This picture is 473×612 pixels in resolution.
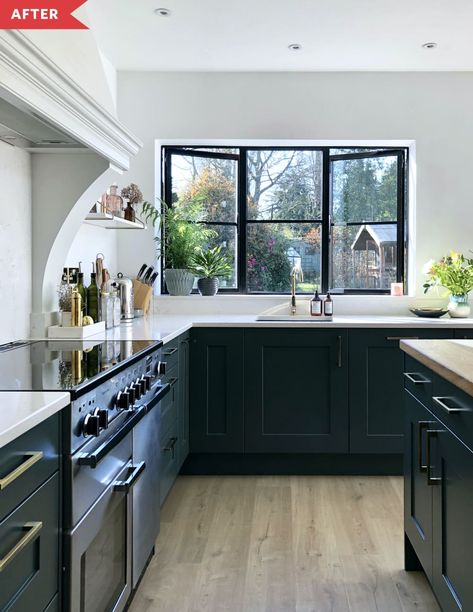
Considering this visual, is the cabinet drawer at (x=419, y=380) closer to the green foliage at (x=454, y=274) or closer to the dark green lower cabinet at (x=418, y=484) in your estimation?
the dark green lower cabinet at (x=418, y=484)

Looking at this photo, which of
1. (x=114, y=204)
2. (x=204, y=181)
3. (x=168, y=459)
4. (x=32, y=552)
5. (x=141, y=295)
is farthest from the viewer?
(x=204, y=181)

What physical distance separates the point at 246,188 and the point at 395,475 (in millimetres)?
2188

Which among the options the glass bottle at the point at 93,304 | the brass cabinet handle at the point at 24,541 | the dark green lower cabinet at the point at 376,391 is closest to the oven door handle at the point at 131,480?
the brass cabinet handle at the point at 24,541

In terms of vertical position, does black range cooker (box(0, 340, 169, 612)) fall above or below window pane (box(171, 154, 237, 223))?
below

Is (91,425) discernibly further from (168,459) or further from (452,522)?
(168,459)

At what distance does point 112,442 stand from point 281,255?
2.77 meters

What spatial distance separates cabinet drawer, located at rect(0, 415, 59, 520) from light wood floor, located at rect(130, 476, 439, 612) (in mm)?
1033

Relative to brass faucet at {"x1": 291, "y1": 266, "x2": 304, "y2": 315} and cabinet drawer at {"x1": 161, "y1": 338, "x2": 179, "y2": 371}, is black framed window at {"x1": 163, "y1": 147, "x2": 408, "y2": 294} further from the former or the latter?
cabinet drawer at {"x1": 161, "y1": 338, "x2": 179, "y2": 371}

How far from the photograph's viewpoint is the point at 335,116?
13.0ft

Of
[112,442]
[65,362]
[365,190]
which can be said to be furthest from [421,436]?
[365,190]

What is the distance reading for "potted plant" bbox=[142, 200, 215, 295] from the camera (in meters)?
3.94

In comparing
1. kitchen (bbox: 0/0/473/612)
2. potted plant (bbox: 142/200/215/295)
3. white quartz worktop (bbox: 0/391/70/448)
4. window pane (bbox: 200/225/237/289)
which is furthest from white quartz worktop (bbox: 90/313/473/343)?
white quartz worktop (bbox: 0/391/70/448)

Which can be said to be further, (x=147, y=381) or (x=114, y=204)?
(x=114, y=204)

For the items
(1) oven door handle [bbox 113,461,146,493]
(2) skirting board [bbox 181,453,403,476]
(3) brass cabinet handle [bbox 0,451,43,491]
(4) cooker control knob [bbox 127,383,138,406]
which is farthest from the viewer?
(2) skirting board [bbox 181,453,403,476]
